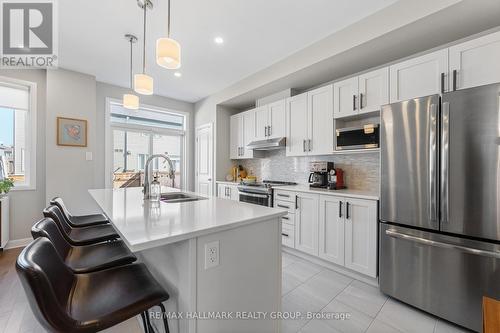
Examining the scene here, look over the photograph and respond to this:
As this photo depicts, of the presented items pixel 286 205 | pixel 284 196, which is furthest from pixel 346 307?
pixel 284 196

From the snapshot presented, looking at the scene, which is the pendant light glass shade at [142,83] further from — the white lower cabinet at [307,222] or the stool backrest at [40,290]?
the white lower cabinet at [307,222]

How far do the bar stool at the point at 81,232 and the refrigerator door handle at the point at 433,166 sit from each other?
264 cm

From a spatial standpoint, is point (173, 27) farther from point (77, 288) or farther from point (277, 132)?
point (77, 288)

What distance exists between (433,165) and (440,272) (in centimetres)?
87

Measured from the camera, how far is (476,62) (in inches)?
71.1

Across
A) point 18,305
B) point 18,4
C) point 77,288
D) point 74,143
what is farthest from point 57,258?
point 74,143

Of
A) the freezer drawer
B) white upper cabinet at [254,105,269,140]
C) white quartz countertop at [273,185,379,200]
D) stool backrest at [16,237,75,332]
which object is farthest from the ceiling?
stool backrest at [16,237,75,332]

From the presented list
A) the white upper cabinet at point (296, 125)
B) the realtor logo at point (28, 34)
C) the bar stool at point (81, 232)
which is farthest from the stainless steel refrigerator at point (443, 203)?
the realtor logo at point (28, 34)

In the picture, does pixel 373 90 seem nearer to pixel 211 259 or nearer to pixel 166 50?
pixel 166 50

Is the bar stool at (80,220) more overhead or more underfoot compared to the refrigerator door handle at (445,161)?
more underfoot

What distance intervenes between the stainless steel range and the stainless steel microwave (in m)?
1.19

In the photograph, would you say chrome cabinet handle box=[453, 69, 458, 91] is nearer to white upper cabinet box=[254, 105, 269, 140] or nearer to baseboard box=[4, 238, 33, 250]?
white upper cabinet box=[254, 105, 269, 140]

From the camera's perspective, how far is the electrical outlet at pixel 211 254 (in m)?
1.14

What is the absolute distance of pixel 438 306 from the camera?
5.88ft
